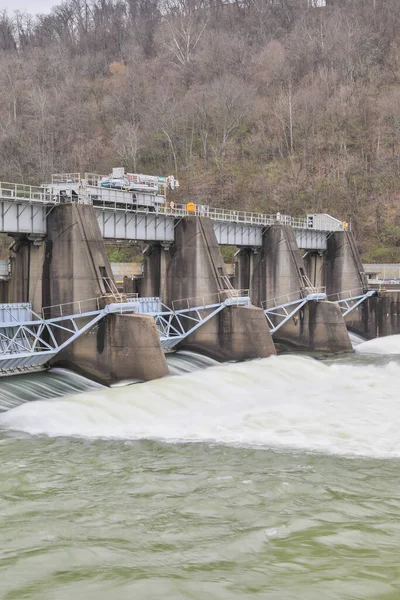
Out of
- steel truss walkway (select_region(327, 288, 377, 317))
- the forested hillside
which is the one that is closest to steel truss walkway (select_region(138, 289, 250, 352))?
steel truss walkway (select_region(327, 288, 377, 317))

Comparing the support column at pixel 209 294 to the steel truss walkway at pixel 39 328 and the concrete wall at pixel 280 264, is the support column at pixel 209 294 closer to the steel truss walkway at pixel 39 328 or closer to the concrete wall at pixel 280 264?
the concrete wall at pixel 280 264

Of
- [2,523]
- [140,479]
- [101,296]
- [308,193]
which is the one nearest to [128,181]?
[101,296]

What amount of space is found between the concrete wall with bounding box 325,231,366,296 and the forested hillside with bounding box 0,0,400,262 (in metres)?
14.1

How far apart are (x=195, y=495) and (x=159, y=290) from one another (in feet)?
87.6

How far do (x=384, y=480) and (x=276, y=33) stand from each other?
114 meters

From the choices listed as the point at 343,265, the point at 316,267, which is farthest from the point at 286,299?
the point at 316,267

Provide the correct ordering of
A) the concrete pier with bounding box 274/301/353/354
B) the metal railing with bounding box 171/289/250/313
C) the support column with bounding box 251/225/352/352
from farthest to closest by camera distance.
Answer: the support column with bounding box 251/225/352/352
the concrete pier with bounding box 274/301/353/354
the metal railing with bounding box 171/289/250/313

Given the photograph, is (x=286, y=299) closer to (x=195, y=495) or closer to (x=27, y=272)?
(x=27, y=272)

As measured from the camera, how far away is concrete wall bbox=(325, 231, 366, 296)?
5731 centimetres

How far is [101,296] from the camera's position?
111 ft

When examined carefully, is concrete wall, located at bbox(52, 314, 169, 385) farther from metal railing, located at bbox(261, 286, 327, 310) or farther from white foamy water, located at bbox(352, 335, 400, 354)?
white foamy water, located at bbox(352, 335, 400, 354)

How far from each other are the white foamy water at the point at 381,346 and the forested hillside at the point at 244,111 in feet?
67.6

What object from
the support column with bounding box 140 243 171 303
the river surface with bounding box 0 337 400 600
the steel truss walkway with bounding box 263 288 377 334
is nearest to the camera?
the river surface with bounding box 0 337 400 600

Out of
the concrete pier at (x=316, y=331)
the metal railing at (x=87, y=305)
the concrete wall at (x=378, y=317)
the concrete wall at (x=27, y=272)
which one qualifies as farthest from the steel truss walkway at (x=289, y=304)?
the concrete wall at (x=27, y=272)
